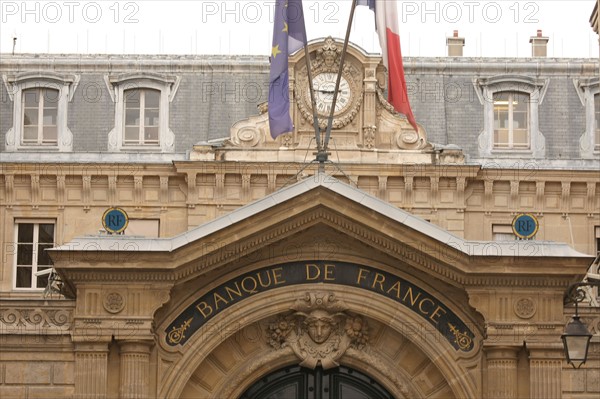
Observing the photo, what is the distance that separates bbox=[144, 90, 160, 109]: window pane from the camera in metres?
57.0

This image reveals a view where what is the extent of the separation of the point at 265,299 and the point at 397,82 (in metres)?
6.01

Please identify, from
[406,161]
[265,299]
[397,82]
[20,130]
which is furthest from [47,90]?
[265,299]

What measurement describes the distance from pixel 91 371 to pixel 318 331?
11.7 feet

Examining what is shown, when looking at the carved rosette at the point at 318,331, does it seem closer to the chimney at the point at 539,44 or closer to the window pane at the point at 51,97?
the window pane at the point at 51,97

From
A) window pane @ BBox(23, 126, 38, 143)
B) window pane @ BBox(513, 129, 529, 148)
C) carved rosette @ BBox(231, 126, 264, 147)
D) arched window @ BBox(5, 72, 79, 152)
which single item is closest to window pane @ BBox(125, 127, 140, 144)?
arched window @ BBox(5, 72, 79, 152)

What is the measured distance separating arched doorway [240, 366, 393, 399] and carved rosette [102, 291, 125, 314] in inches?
94.9

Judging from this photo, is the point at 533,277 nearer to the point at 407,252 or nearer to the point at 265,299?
the point at 407,252

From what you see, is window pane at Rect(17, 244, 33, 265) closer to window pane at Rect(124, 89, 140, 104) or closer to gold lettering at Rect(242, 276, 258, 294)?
window pane at Rect(124, 89, 140, 104)

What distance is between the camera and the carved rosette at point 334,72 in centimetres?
5469

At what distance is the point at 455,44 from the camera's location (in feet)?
198

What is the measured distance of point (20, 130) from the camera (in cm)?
5669

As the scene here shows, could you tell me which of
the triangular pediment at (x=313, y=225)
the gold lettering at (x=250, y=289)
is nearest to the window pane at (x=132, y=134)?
the gold lettering at (x=250, y=289)

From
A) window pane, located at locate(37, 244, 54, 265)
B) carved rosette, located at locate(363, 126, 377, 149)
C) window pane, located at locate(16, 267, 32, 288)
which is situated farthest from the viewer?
carved rosette, located at locate(363, 126, 377, 149)

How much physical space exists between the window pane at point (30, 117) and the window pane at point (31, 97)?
136mm
